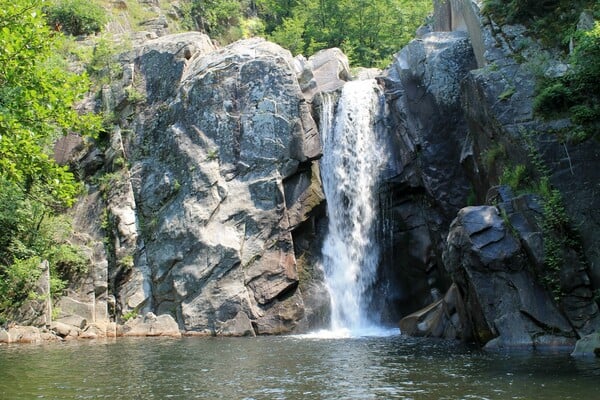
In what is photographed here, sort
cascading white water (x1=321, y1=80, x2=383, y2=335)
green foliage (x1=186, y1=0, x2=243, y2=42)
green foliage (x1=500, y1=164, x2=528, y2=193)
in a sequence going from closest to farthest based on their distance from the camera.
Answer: green foliage (x1=500, y1=164, x2=528, y2=193) → cascading white water (x1=321, y1=80, x2=383, y2=335) → green foliage (x1=186, y1=0, x2=243, y2=42)

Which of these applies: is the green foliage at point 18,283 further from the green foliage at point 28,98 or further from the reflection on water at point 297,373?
the green foliage at point 28,98

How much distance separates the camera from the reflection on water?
36.8ft

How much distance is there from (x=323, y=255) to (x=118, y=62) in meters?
13.5

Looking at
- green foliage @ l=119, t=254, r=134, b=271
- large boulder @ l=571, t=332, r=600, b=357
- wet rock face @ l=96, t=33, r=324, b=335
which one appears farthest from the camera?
green foliage @ l=119, t=254, r=134, b=271

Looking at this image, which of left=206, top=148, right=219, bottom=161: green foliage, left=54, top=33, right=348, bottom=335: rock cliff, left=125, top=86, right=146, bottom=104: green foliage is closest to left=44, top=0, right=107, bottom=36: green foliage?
left=54, top=33, right=348, bottom=335: rock cliff

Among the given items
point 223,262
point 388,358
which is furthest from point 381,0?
point 388,358

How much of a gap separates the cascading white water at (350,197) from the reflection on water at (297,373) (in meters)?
6.28

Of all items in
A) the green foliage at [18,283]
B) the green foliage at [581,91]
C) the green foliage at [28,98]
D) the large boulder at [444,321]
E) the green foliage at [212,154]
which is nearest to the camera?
the green foliage at [28,98]

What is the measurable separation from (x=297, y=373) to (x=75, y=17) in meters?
27.3

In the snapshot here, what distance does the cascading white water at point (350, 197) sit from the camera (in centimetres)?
2525

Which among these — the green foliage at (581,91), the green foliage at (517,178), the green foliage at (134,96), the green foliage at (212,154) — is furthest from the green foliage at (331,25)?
the green foliage at (581,91)

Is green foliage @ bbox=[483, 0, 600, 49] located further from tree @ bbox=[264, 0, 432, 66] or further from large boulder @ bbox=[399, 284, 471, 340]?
tree @ bbox=[264, 0, 432, 66]

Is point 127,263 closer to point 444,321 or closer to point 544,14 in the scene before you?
point 444,321

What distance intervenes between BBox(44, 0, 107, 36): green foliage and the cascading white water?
14523 millimetres
